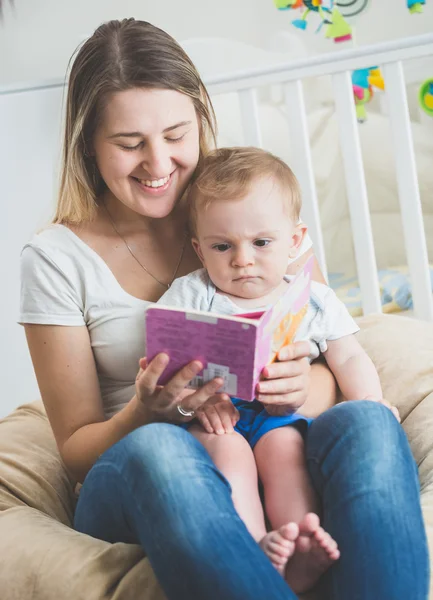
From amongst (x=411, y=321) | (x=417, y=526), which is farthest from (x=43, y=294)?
(x=411, y=321)

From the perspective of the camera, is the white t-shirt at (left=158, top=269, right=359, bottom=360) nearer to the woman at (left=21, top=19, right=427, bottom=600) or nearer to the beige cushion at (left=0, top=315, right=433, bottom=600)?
the woman at (left=21, top=19, right=427, bottom=600)

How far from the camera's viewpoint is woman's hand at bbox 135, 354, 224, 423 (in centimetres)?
109

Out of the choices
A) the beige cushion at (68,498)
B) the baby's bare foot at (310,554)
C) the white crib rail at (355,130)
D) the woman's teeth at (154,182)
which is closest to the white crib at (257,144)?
the white crib rail at (355,130)

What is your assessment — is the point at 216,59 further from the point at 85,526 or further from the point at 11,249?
the point at 85,526

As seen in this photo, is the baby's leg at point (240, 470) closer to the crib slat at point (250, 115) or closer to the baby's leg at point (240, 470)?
the baby's leg at point (240, 470)

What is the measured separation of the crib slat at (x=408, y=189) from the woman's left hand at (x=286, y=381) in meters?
0.95

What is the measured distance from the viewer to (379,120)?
2785mm

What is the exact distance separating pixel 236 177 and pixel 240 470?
446mm

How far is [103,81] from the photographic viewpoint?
1.31 metres

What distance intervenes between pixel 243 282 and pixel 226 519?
1.35 feet

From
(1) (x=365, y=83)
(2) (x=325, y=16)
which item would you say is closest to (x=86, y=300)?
(1) (x=365, y=83)

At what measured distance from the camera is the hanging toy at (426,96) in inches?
104

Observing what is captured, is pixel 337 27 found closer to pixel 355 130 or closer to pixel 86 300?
pixel 355 130

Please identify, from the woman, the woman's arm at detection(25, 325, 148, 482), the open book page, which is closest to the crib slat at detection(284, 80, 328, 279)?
the woman
